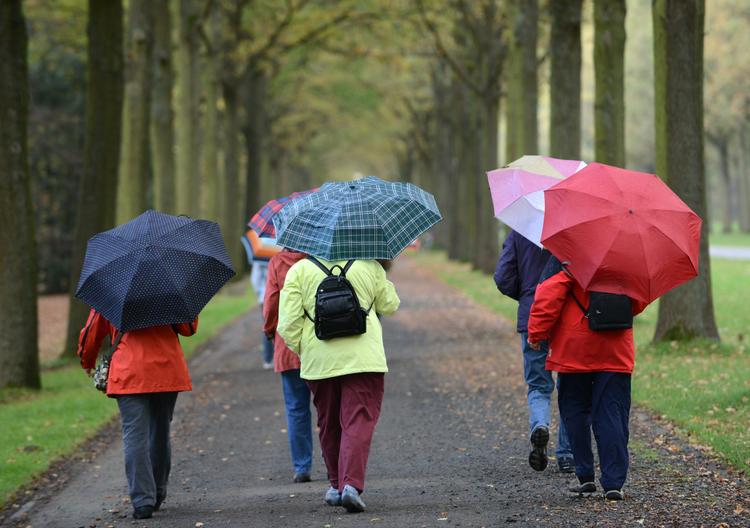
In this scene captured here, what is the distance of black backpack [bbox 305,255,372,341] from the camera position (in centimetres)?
644

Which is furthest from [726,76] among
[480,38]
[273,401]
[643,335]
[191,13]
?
[273,401]

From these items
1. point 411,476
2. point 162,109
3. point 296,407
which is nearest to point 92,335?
point 296,407

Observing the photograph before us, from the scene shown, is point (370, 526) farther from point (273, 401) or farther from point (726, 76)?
point (726, 76)

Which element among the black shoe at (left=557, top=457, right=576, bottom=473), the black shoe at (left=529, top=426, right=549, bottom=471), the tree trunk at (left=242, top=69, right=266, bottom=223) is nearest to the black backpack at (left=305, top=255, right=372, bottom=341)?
the black shoe at (left=529, top=426, right=549, bottom=471)

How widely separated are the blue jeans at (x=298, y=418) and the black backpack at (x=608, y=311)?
222 cm

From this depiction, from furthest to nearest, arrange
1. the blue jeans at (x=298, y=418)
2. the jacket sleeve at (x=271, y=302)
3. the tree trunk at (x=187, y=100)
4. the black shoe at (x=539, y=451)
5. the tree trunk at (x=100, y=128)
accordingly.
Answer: the tree trunk at (x=187, y=100) → the tree trunk at (x=100, y=128) → the blue jeans at (x=298, y=418) → the jacket sleeve at (x=271, y=302) → the black shoe at (x=539, y=451)

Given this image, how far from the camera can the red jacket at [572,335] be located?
641 centimetres

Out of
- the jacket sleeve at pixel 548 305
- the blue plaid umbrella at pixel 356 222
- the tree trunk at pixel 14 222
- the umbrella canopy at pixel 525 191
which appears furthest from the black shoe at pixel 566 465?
the tree trunk at pixel 14 222

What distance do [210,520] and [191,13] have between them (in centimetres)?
2020

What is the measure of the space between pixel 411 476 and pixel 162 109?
1657 centimetres

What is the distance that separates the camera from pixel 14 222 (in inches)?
502

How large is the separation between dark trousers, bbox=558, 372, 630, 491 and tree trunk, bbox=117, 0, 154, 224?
12.6m

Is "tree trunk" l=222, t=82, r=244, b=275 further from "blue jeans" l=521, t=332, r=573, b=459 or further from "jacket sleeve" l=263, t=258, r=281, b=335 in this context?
"blue jeans" l=521, t=332, r=573, b=459

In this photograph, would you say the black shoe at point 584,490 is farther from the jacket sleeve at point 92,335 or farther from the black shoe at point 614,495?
the jacket sleeve at point 92,335
